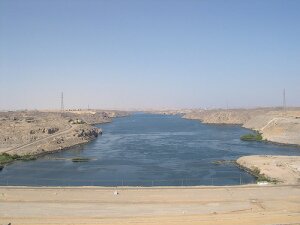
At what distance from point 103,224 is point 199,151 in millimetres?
29360

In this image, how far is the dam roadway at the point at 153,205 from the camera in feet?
62.0

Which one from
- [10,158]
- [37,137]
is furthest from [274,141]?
[10,158]

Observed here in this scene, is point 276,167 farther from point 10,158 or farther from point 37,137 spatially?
point 37,137

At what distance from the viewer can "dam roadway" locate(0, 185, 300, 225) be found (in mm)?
18906

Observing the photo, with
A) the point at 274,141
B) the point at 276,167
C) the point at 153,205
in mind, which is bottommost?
the point at 153,205

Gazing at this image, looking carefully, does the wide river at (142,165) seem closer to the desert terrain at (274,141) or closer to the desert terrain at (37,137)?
the desert terrain at (274,141)

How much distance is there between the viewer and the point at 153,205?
68.3 feet

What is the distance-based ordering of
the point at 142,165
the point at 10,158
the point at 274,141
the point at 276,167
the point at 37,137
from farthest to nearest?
the point at 274,141
the point at 37,137
the point at 10,158
the point at 142,165
the point at 276,167

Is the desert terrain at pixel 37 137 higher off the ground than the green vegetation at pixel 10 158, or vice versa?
the desert terrain at pixel 37 137

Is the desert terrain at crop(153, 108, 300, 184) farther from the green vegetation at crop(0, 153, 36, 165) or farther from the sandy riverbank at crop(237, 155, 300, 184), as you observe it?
the green vegetation at crop(0, 153, 36, 165)

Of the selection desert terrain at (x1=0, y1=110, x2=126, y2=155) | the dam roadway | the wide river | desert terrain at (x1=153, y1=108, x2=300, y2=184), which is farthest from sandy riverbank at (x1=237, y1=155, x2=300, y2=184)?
desert terrain at (x1=0, y1=110, x2=126, y2=155)

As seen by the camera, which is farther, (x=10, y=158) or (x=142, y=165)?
(x=10, y=158)

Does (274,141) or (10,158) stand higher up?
(274,141)

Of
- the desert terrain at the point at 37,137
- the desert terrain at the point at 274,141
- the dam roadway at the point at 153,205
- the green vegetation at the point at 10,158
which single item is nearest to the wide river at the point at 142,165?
the green vegetation at the point at 10,158
